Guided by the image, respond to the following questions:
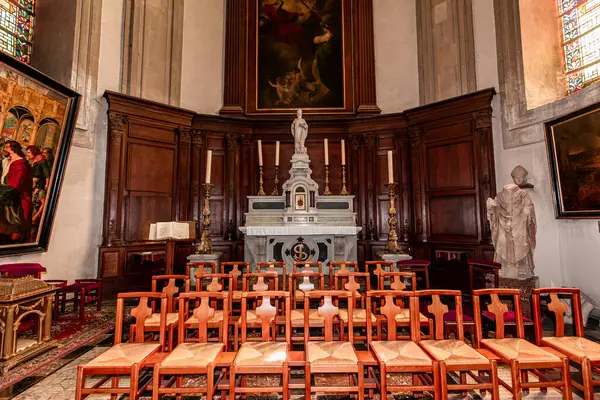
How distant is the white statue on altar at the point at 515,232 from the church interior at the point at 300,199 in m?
0.03

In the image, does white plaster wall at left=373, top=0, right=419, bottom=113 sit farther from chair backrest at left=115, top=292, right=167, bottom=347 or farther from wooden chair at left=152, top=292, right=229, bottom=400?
chair backrest at left=115, top=292, right=167, bottom=347

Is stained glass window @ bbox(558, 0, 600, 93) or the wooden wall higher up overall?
stained glass window @ bbox(558, 0, 600, 93)

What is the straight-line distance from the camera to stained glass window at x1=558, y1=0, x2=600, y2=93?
598cm

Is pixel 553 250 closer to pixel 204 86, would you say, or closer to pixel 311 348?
pixel 311 348

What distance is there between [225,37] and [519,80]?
739 cm

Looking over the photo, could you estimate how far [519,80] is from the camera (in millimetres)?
6641

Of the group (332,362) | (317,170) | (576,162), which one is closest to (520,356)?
(332,362)

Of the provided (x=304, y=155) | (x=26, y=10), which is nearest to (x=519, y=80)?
(x=304, y=155)

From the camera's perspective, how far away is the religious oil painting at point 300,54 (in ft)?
30.2

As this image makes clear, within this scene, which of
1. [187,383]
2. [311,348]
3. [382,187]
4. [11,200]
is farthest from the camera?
[382,187]

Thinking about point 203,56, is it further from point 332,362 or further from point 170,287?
point 332,362

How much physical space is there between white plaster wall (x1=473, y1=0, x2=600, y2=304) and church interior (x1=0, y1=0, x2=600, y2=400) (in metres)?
0.04

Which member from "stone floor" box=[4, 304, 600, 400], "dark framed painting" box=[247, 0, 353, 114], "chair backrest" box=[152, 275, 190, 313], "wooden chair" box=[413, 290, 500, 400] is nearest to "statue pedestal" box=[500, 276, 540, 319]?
"stone floor" box=[4, 304, 600, 400]

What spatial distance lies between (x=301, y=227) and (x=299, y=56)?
5428mm
